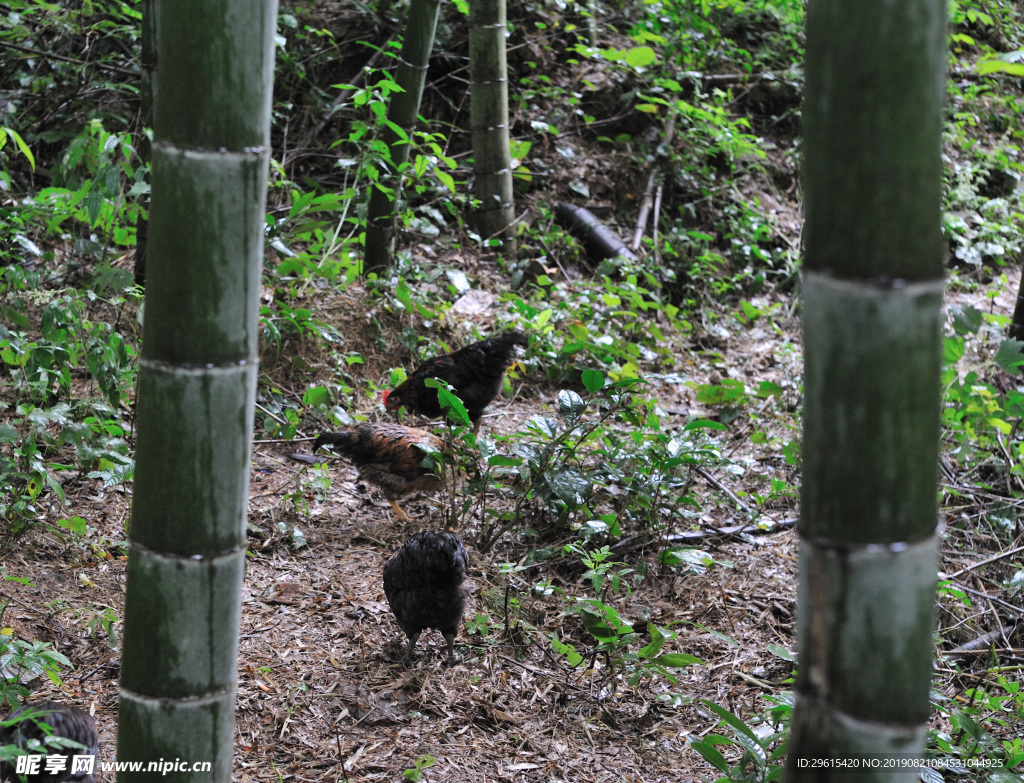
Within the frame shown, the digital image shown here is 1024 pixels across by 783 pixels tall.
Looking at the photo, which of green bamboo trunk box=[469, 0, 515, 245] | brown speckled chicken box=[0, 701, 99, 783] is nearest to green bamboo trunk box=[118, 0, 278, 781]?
brown speckled chicken box=[0, 701, 99, 783]

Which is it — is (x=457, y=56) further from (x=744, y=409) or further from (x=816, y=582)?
(x=816, y=582)

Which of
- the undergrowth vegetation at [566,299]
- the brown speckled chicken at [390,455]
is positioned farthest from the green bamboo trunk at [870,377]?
the brown speckled chicken at [390,455]

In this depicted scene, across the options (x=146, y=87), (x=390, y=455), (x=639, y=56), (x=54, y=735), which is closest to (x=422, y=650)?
(x=390, y=455)

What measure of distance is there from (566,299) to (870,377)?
18.6ft

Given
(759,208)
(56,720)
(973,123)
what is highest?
(973,123)

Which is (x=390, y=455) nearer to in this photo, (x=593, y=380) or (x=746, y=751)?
(x=593, y=380)

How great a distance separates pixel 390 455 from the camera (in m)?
4.01

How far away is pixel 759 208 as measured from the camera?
848cm

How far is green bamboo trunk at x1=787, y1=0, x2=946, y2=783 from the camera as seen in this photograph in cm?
102

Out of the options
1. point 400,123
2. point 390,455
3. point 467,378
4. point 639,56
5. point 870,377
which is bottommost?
point 390,455

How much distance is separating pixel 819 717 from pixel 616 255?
6.54m

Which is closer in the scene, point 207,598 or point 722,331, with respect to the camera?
point 207,598

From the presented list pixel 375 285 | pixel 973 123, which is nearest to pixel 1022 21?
pixel 973 123

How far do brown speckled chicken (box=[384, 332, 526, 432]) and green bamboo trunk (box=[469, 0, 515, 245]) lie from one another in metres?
2.89
